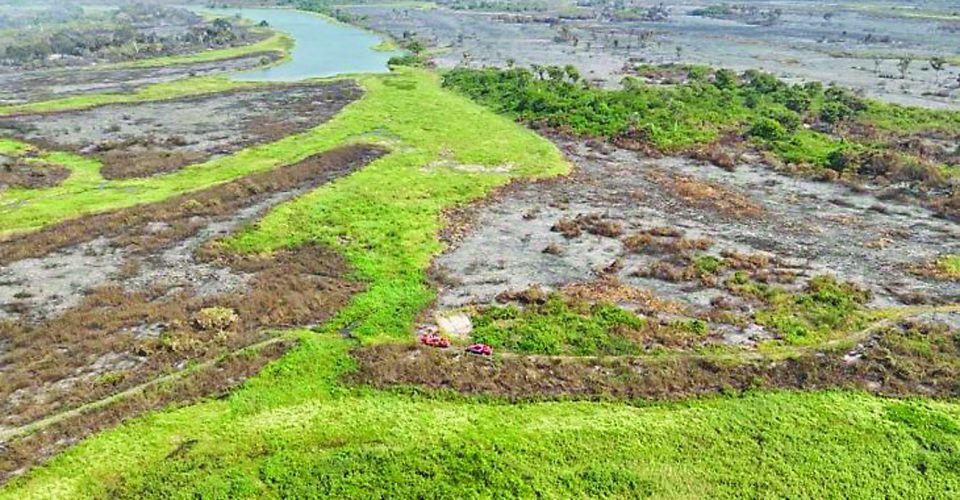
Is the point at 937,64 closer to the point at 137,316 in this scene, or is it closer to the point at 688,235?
the point at 688,235

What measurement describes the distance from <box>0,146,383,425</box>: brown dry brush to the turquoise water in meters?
68.8

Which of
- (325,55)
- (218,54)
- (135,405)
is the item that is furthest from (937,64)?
(218,54)

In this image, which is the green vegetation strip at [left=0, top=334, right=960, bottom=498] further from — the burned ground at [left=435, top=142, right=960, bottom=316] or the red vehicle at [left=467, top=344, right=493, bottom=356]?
the burned ground at [left=435, top=142, right=960, bottom=316]

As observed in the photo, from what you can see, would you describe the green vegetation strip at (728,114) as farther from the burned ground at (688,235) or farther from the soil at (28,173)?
the soil at (28,173)

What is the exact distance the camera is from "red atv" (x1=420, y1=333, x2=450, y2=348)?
2988 centimetres

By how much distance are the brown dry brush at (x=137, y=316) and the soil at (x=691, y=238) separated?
7.26 metres

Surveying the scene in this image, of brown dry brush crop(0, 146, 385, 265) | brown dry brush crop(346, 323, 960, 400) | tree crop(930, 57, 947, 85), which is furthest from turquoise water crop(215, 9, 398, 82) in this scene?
brown dry brush crop(346, 323, 960, 400)

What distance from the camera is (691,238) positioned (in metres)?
42.4

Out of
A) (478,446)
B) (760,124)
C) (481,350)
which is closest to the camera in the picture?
(478,446)

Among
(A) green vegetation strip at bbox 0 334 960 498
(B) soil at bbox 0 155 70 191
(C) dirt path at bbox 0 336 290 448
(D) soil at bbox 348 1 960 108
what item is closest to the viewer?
(A) green vegetation strip at bbox 0 334 960 498

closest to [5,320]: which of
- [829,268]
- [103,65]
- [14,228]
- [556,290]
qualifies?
[14,228]

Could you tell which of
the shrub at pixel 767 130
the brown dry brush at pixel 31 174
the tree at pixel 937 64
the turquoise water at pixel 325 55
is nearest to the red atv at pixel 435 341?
the brown dry brush at pixel 31 174

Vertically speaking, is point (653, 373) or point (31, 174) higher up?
point (653, 373)

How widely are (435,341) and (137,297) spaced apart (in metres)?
16.0
